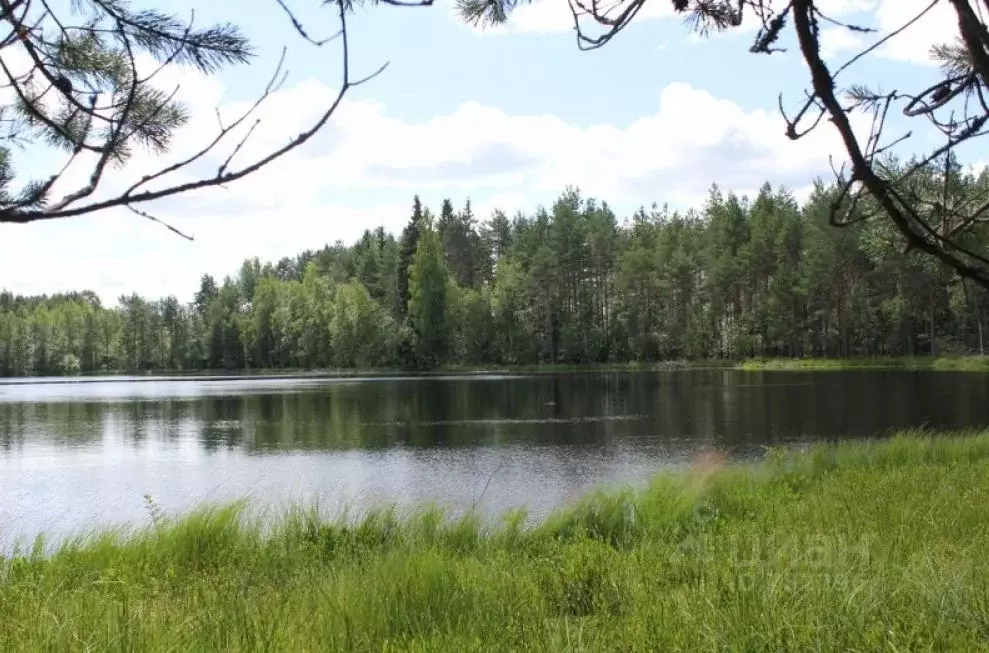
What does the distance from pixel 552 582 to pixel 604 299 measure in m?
71.2

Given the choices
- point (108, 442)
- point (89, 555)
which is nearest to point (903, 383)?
A: point (108, 442)

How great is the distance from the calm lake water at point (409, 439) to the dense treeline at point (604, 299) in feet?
46.1

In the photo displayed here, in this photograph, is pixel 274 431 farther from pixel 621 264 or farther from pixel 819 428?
pixel 621 264

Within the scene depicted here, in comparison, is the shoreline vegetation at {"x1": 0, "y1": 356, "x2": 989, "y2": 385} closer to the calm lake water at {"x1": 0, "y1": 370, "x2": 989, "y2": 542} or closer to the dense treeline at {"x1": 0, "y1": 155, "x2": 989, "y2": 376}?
the dense treeline at {"x1": 0, "y1": 155, "x2": 989, "y2": 376}

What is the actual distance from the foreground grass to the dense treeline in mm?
41573

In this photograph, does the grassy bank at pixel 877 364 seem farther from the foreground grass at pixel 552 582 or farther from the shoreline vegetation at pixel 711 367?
the foreground grass at pixel 552 582

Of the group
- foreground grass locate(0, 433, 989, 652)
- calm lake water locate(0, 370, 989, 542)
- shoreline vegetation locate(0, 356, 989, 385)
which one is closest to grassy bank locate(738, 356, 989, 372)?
shoreline vegetation locate(0, 356, 989, 385)

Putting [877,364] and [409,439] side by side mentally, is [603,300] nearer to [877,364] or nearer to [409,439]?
[877,364]

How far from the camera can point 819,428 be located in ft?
77.7

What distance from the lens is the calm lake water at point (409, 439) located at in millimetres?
16047

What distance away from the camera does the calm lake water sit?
16.0 m

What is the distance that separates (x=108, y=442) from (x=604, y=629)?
24.9 meters

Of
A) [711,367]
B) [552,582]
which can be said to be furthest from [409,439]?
[711,367]

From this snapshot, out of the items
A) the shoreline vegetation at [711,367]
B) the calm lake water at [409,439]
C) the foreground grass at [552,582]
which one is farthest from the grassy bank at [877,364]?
the foreground grass at [552,582]
